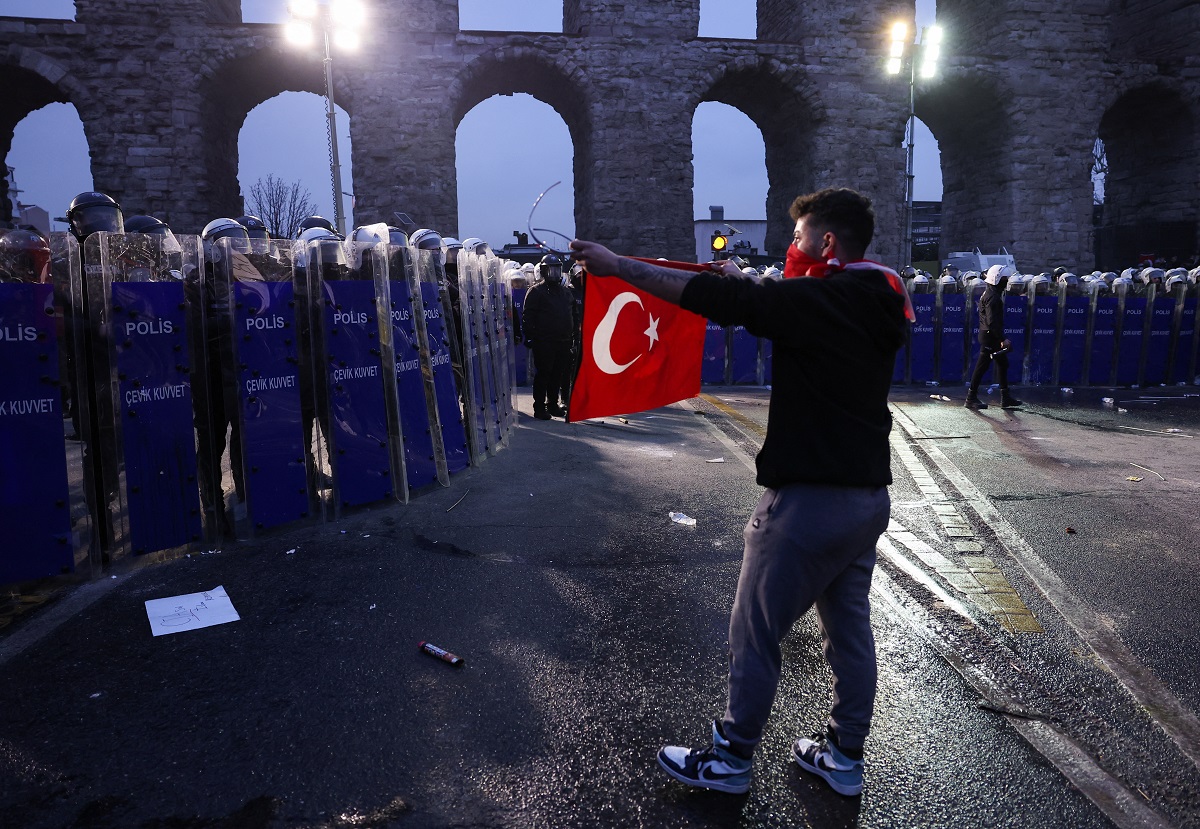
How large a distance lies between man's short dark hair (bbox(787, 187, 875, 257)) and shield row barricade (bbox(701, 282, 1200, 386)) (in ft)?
43.0

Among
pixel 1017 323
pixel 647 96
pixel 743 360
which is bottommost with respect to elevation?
pixel 743 360

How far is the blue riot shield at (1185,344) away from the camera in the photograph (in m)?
16.2

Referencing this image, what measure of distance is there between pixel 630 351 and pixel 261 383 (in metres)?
3.23

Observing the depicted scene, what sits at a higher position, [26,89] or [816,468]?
[26,89]

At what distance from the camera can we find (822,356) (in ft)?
8.32

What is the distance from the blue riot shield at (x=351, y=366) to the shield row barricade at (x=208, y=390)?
0.05ft

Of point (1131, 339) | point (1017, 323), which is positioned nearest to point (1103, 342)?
point (1131, 339)

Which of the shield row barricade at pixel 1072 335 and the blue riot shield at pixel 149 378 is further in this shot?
the shield row barricade at pixel 1072 335

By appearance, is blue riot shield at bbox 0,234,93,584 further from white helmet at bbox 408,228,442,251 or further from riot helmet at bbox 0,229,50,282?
white helmet at bbox 408,228,442,251

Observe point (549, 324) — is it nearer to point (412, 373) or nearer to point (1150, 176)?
point (412, 373)

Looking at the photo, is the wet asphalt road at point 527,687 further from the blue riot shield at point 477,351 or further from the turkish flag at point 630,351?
the blue riot shield at point 477,351

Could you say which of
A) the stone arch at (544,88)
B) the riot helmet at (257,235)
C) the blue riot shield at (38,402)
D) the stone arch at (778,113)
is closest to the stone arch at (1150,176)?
the stone arch at (778,113)

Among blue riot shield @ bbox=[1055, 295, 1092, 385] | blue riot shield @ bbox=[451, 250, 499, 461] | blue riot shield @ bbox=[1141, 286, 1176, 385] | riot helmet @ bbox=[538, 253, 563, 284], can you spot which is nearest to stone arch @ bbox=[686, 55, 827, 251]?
blue riot shield @ bbox=[1055, 295, 1092, 385]

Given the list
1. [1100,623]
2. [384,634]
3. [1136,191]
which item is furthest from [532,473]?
[1136,191]
